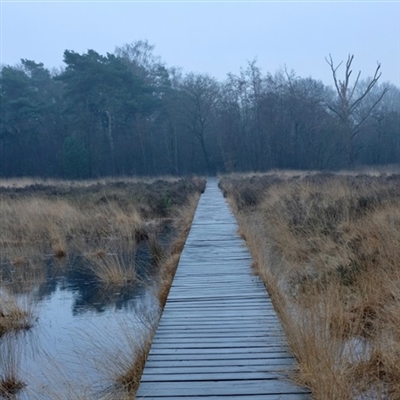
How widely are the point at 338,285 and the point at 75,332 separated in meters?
2.89

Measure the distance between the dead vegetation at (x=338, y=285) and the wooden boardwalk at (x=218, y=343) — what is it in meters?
0.17

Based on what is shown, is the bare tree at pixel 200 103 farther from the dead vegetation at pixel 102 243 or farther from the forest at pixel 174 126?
the dead vegetation at pixel 102 243

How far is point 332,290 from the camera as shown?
5641mm

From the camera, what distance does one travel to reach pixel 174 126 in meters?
45.0

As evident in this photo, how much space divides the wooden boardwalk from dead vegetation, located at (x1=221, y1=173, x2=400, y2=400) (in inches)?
6.7

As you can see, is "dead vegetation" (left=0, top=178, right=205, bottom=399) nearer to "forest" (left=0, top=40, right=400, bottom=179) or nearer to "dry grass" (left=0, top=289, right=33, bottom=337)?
"dry grass" (left=0, top=289, right=33, bottom=337)

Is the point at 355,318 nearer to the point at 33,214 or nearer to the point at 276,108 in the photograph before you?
the point at 33,214

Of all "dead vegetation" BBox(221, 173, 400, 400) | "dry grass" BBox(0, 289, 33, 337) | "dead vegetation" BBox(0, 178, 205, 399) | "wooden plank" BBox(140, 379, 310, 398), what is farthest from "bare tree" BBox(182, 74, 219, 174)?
"wooden plank" BBox(140, 379, 310, 398)

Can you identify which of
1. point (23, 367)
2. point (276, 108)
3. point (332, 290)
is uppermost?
point (276, 108)

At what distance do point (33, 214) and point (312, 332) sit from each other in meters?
12.1

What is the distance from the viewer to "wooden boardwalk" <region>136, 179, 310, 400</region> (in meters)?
3.82

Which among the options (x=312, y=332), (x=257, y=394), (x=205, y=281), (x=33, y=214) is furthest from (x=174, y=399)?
(x=33, y=214)

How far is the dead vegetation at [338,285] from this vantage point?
385 centimetres

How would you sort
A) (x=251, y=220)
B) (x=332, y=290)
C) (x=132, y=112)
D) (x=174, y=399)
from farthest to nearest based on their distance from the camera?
(x=132, y=112), (x=251, y=220), (x=332, y=290), (x=174, y=399)
